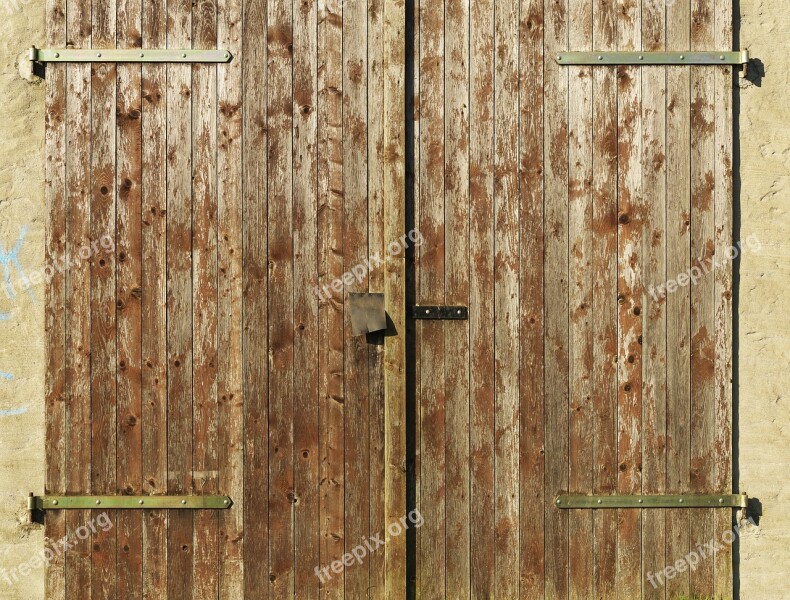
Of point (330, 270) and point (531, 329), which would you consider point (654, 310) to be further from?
point (330, 270)

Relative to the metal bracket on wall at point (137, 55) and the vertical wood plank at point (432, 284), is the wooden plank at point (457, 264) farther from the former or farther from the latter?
the metal bracket on wall at point (137, 55)

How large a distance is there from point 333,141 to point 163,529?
1.74 meters

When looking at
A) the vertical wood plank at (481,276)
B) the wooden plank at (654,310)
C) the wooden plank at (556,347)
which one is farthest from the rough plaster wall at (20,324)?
the wooden plank at (654,310)

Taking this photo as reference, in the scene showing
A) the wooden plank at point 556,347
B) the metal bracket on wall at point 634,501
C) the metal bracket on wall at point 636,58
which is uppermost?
the metal bracket on wall at point 636,58

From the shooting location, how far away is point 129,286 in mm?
3740

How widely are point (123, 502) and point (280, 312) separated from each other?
1007 millimetres

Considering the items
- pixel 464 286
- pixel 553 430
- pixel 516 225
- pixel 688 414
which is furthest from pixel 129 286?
pixel 688 414

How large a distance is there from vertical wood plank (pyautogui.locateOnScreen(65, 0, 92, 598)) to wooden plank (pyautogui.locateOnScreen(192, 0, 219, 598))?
44 cm

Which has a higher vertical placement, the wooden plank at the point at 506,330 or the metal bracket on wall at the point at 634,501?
the wooden plank at the point at 506,330

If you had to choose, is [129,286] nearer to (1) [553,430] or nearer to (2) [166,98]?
(2) [166,98]

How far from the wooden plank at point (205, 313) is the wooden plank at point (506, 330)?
1160 millimetres

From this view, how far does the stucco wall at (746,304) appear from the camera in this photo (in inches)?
146

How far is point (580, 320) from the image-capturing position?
376 cm

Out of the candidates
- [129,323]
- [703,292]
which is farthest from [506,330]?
[129,323]
